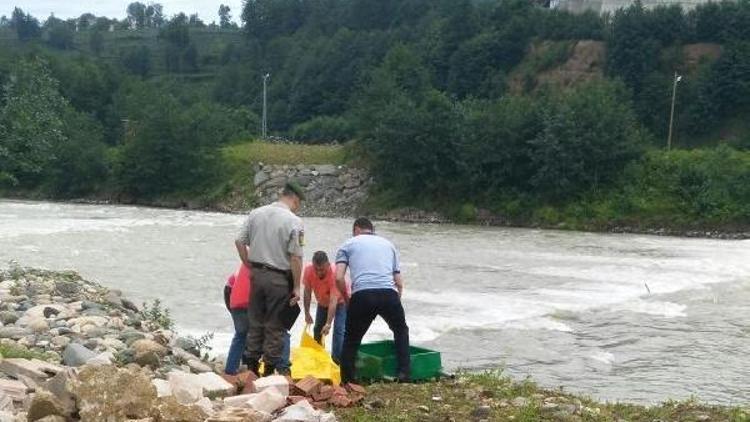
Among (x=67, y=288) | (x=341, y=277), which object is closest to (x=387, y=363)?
(x=341, y=277)

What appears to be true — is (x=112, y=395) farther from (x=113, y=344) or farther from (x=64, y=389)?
(x=113, y=344)

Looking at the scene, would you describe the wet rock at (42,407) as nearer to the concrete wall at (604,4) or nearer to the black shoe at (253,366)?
the black shoe at (253,366)

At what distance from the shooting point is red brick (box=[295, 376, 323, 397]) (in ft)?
29.2

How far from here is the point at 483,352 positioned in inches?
612

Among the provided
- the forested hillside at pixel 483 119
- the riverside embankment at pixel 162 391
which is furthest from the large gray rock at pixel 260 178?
the riverside embankment at pixel 162 391

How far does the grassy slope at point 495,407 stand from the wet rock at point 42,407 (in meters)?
2.51

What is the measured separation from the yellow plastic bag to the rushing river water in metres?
3.98

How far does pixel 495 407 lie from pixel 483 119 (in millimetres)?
47711

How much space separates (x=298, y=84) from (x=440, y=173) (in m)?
59.1

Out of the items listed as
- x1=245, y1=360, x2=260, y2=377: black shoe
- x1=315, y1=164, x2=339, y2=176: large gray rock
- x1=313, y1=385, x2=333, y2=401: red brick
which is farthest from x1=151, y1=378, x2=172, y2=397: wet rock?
x1=315, y1=164, x2=339, y2=176: large gray rock

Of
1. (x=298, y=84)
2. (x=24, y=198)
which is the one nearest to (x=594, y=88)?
(x=24, y=198)

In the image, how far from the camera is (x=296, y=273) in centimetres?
959

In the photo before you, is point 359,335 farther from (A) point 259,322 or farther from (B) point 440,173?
(B) point 440,173

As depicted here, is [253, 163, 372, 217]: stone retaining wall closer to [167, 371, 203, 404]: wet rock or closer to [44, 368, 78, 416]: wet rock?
[167, 371, 203, 404]: wet rock
